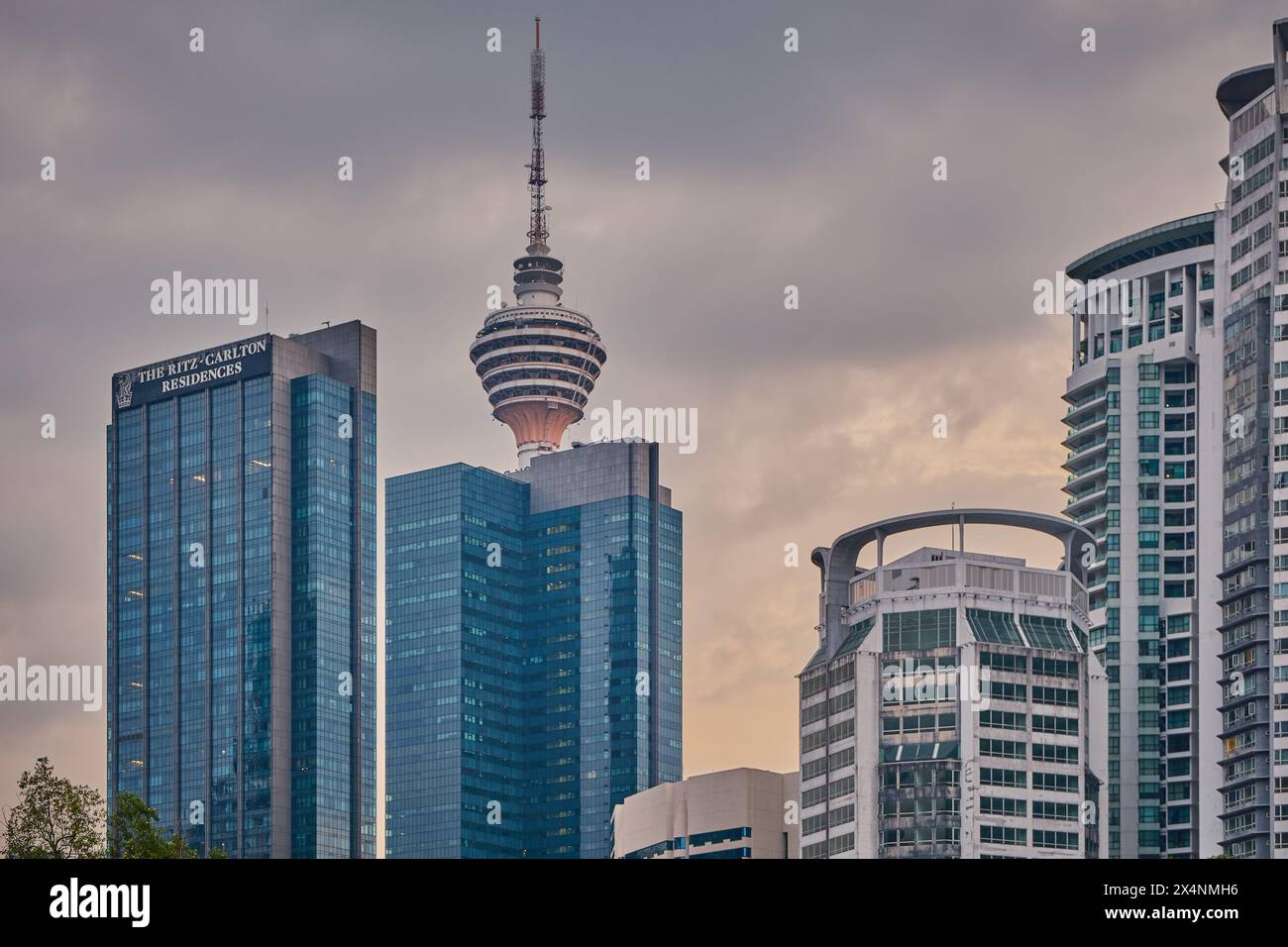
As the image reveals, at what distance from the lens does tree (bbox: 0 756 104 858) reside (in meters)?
122

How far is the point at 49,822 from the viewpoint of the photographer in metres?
124

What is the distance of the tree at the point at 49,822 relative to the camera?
122188 millimetres
